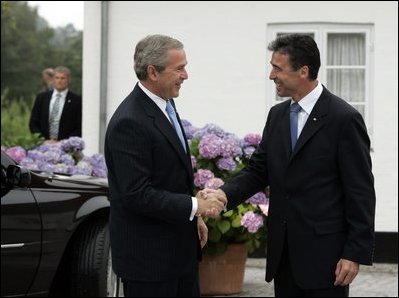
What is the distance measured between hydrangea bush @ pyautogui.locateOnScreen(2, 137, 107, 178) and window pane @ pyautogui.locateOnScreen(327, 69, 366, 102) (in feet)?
10.7

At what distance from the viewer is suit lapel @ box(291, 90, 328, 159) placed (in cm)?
486

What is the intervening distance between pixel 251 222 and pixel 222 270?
68 centimetres

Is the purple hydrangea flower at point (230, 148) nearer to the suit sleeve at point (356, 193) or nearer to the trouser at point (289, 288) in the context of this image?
the trouser at point (289, 288)

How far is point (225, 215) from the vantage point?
364 inches

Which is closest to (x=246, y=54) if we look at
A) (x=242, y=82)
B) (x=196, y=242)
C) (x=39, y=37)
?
(x=242, y=82)

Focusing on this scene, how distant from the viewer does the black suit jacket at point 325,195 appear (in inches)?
187

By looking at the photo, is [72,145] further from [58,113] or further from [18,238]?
[18,238]

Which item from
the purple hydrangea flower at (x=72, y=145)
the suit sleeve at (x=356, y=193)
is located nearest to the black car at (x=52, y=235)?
the purple hydrangea flower at (x=72, y=145)

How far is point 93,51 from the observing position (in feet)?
40.0

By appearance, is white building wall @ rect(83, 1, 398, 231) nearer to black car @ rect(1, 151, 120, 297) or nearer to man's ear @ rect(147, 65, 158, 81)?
black car @ rect(1, 151, 120, 297)

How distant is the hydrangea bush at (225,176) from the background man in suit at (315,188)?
3839mm

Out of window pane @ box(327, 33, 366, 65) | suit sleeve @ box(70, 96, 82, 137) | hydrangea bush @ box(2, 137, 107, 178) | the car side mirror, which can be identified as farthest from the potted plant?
suit sleeve @ box(70, 96, 82, 137)

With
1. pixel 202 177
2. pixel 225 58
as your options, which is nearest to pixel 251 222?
pixel 202 177

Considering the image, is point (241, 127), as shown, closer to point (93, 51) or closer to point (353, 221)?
point (93, 51)
